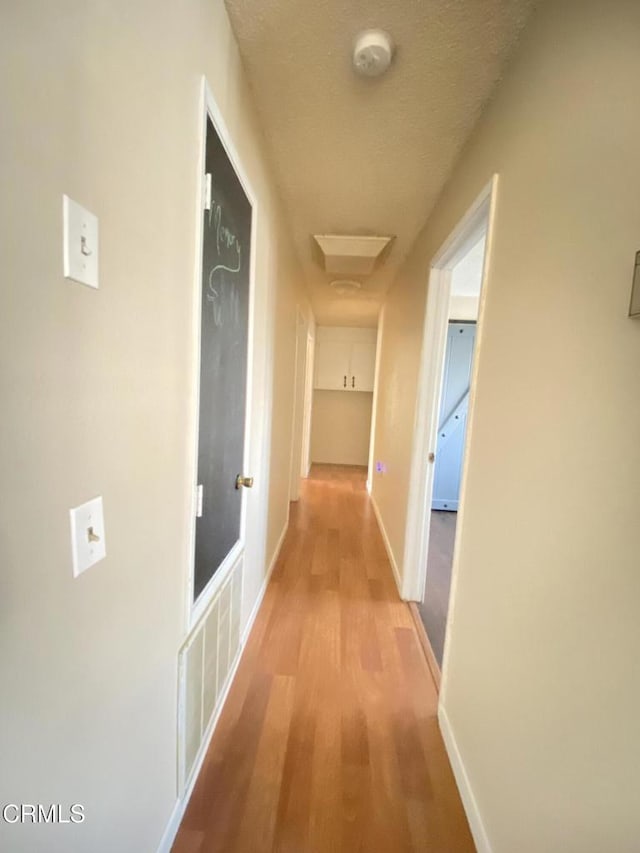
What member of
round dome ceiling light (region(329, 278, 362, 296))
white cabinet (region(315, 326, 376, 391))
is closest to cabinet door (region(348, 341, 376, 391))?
white cabinet (region(315, 326, 376, 391))

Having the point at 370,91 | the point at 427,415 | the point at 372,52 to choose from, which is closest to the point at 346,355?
the point at 427,415

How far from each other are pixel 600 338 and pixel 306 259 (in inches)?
110

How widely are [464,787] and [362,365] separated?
203 inches

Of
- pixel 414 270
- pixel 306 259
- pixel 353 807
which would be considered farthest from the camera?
pixel 306 259

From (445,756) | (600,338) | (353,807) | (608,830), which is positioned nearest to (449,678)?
(445,756)

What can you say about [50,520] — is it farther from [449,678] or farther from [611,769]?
[449,678]

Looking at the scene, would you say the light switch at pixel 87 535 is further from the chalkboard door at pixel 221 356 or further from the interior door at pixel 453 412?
the interior door at pixel 453 412

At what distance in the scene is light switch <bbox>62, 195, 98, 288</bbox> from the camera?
0.50 metres

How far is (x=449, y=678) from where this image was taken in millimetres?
1366

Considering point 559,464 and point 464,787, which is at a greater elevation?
point 559,464

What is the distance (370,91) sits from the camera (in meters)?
1.31

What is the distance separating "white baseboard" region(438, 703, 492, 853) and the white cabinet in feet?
15.8

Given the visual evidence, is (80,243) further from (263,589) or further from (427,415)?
(263,589)

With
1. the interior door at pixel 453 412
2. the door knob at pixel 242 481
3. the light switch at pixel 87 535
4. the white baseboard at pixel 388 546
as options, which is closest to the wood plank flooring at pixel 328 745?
the white baseboard at pixel 388 546
